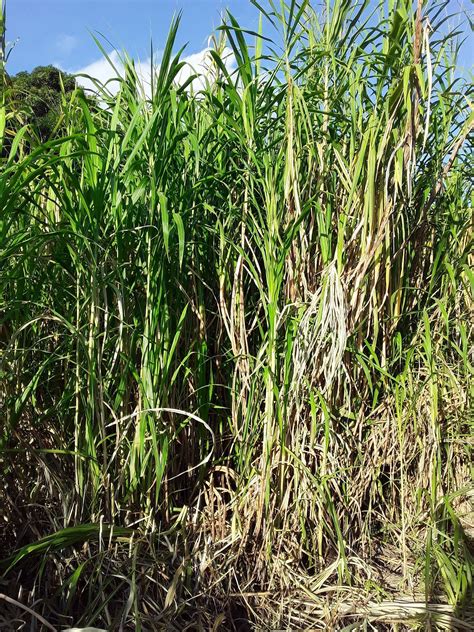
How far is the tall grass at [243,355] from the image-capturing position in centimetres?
133

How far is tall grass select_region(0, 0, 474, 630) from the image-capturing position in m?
1.33

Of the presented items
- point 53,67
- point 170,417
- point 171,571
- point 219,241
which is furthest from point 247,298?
point 53,67

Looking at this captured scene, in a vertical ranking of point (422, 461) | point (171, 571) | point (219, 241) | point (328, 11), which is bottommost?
point (171, 571)

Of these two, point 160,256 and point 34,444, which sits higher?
point 160,256

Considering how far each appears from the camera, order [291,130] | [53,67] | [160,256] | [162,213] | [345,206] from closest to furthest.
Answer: [162,213] → [160,256] → [291,130] → [345,206] → [53,67]

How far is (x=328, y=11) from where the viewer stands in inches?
68.1

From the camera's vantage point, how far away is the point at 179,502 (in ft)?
5.09

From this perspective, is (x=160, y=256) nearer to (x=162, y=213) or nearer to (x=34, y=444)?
(x=162, y=213)

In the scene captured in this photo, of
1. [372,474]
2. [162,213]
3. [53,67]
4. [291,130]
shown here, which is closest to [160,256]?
[162,213]

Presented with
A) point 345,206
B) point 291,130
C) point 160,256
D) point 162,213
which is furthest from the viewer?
point 345,206

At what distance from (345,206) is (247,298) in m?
0.37

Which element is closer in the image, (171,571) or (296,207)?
(171,571)

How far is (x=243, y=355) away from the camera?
1507 millimetres

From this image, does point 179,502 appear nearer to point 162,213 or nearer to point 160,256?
point 160,256
